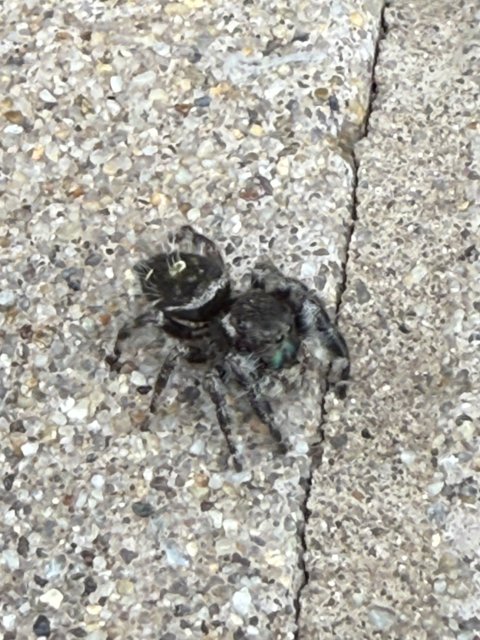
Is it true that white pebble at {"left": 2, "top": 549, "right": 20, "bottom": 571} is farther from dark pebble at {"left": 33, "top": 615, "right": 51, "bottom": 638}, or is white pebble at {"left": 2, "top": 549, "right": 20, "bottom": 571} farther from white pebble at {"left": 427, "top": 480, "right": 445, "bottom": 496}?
white pebble at {"left": 427, "top": 480, "right": 445, "bottom": 496}

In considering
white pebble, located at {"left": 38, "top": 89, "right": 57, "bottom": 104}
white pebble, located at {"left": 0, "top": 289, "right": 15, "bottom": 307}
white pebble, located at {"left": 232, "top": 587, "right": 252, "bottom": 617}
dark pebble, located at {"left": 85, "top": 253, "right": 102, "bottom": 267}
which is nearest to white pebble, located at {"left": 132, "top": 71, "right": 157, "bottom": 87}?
white pebble, located at {"left": 38, "top": 89, "right": 57, "bottom": 104}

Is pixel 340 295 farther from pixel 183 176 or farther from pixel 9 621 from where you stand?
pixel 9 621

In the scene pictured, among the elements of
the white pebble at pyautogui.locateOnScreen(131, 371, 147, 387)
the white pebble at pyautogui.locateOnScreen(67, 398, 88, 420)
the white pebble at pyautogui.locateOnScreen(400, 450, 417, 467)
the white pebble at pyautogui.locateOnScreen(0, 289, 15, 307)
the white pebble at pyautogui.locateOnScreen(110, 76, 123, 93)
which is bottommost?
the white pebble at pyautogui.locateOnScreen(67, 398, 88, 420)

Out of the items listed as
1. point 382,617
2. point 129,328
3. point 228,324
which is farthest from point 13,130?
point 382,617

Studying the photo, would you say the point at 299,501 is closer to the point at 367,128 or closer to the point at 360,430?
the point at 360,430

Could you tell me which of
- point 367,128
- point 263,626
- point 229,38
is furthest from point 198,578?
point 229,38
